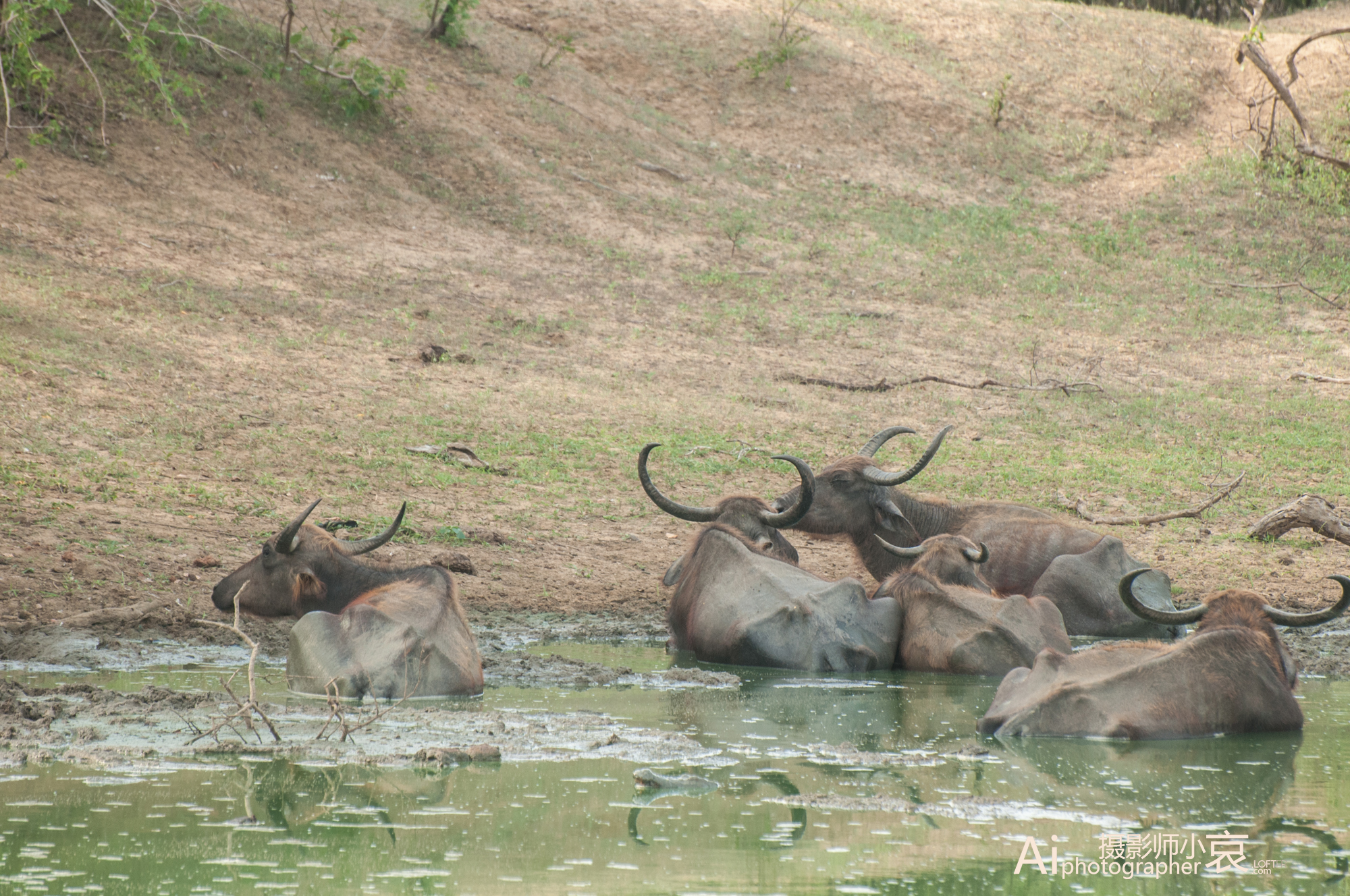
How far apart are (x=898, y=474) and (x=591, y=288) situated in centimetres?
924

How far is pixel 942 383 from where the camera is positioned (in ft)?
55.6

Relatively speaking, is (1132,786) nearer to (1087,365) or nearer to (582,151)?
(1087,365)

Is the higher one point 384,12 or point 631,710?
point 384,12

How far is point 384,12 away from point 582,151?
507cm

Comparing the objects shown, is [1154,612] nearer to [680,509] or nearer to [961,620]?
[961,620]

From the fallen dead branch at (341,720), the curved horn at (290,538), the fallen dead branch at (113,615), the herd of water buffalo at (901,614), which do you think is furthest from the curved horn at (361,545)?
the fallen dead branch at (341,720)

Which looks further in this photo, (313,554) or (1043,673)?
(313,554)

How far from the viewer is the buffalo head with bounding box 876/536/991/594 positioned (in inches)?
336

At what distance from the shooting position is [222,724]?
18.2 feet

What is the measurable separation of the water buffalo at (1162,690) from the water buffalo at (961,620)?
3.98ft

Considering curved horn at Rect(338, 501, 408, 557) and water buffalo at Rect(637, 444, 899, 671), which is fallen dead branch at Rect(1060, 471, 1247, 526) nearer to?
water buffalo at Rect(637, 444, 899, 671)

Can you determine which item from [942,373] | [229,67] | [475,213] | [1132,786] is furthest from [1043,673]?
[229,67]

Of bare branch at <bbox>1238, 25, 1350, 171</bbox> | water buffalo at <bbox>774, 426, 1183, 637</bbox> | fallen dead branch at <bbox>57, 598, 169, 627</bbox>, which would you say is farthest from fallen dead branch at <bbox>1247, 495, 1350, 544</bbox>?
bare branch at <bbox>1238, 25, 1350, 171</bbox>

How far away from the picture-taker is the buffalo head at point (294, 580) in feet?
26.5
